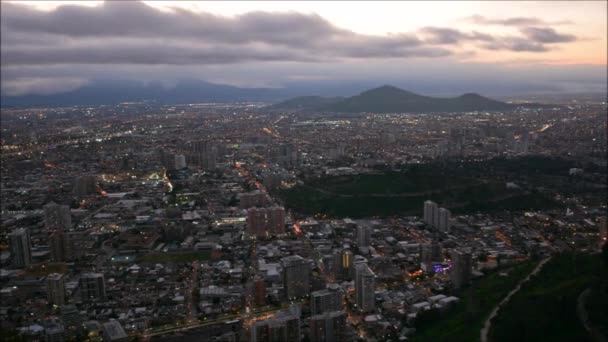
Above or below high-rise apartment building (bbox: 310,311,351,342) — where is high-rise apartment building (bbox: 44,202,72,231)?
above

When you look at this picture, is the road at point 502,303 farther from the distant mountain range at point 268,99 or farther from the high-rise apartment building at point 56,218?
the distant mountain range at point 268,99

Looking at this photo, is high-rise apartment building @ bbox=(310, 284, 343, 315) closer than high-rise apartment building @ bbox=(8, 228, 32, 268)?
Yes

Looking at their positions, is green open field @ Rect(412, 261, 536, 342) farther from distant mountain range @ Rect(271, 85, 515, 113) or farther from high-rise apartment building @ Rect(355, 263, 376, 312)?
distant mountain range @ Rect(271, 85, 515, 113)

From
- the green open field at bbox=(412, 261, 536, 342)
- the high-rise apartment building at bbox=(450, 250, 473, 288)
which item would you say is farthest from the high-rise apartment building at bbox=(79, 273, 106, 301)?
the high-rise apartment building at bbox=(450, 250, 473, 288)

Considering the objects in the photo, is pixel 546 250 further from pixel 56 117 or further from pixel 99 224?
pixel 56 117

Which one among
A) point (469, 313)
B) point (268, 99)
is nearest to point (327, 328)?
point (469, 313)

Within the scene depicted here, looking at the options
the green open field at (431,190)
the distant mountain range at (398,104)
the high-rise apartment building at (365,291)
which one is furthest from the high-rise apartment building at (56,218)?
the distant mountain range at (398,104)
